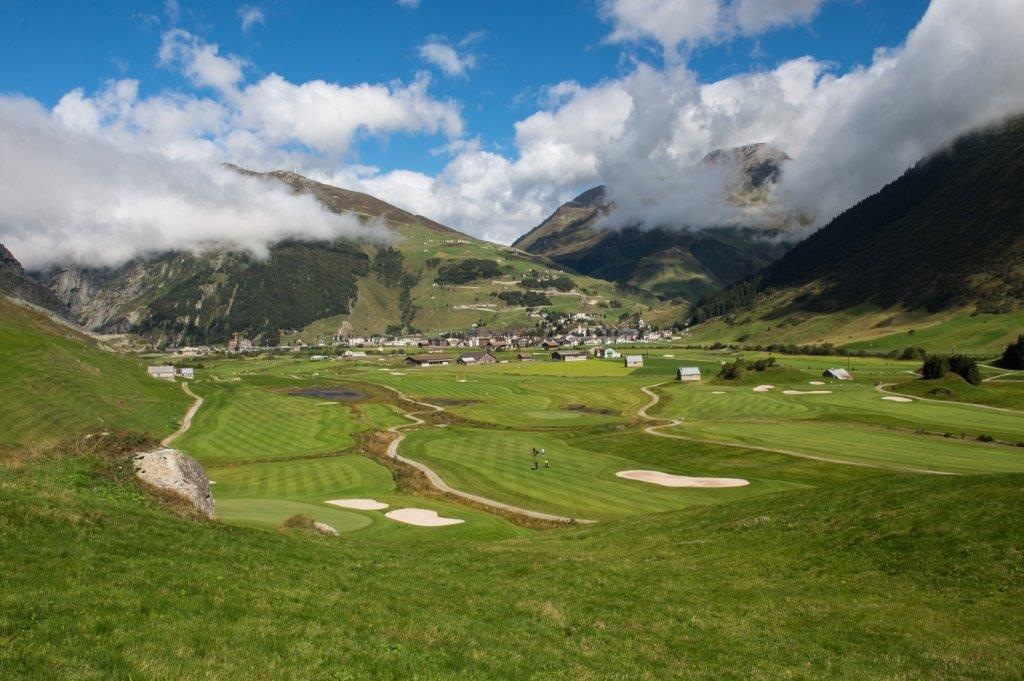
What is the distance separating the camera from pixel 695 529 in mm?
29172

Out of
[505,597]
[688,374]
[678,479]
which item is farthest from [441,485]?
[688,374]

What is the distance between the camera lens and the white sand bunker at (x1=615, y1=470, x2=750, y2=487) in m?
54.3

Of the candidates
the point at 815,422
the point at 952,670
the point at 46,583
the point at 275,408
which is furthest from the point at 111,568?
the point at 275,408

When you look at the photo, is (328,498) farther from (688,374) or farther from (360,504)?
(688,374)

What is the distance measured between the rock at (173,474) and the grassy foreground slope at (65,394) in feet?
86.0

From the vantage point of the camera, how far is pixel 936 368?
12106cm

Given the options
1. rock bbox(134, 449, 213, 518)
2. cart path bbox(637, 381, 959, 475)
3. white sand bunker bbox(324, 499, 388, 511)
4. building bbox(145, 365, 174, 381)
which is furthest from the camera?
building bbox(145, 365, 174, 381)

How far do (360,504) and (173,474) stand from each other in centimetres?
2074

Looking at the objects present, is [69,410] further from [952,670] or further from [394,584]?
[952,670]

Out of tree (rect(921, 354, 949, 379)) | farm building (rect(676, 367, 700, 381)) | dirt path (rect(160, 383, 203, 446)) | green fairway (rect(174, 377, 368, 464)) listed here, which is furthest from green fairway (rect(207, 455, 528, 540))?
tree (rect(921, 354, 949, 379))

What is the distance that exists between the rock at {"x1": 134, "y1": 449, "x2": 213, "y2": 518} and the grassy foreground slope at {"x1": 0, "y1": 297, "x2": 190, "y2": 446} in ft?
86.0

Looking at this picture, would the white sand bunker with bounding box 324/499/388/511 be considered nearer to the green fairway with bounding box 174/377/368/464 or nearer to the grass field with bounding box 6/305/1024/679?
the grass field with bounding box 6/305/1024/679

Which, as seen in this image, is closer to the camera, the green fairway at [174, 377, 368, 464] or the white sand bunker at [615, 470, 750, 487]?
the white sand bunker at [615, 470, 750, 487]

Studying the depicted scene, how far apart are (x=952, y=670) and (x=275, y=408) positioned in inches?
4273
